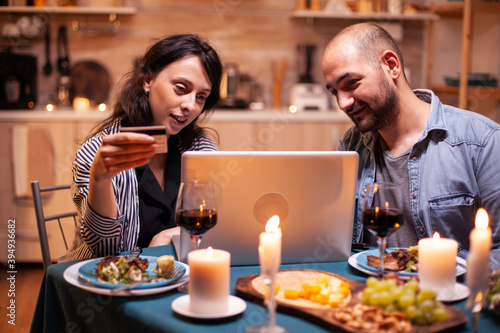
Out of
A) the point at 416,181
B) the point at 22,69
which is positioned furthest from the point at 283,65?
the point at 416,181

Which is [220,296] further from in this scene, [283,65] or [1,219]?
[283,65]

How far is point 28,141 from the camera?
328 cm

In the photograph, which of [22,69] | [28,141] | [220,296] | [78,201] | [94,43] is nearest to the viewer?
[220,296]

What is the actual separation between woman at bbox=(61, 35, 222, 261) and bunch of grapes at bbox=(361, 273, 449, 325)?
0.75m

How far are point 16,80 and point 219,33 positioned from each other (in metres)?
1.43

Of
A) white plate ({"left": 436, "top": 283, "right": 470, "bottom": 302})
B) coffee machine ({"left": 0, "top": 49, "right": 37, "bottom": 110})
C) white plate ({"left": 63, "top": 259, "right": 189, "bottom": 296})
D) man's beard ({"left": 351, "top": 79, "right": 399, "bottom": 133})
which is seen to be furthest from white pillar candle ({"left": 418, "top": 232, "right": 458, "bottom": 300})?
coffee machine ({"left": 0, "top": 49, "right": 37, "bottom": 110})

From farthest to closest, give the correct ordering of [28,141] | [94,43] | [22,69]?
[94,43], [22,69], [28,141]

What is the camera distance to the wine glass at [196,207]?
101 cm

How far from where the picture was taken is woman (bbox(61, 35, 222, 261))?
1.41 m

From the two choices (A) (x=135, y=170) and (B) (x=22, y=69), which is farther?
(B) (x=22, y=69)

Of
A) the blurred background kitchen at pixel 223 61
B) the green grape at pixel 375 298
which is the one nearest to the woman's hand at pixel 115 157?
the green grape at pixel 375 298

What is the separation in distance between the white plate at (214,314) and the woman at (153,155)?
1.61 feet

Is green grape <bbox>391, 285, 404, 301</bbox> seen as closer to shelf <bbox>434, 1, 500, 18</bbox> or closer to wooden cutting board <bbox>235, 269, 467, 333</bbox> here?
wooden cutting board <bbox>235, 269, 467, 333</bbox>

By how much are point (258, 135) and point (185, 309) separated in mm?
2581
